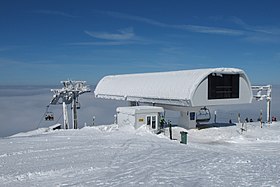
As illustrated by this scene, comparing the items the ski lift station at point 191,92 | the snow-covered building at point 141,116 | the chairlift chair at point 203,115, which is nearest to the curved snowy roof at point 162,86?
the ski lift station at point 191,92

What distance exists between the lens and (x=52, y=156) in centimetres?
1002

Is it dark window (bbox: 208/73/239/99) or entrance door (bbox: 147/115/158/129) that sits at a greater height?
dark window (bbox: 208/73/239/99)

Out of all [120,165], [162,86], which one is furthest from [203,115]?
[120,165]

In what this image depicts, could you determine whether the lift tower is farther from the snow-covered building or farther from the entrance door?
the entrance door

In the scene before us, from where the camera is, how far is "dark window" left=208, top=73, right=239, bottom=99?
20.1 meters

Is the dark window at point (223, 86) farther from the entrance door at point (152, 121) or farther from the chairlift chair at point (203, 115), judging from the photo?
the entrance door at point (152, 121)

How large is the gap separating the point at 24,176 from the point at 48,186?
1245 mm

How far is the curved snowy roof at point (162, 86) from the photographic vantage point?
19.0 metres

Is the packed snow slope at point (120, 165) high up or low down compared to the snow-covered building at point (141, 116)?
down


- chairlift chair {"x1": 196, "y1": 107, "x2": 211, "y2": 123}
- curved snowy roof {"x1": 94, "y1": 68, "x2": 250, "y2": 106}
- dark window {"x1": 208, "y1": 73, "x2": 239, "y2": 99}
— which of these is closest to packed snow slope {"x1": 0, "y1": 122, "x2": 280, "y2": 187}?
curved snowy roof {"x1": 94, "y1": 68, "x2": 250, "y2": 106}

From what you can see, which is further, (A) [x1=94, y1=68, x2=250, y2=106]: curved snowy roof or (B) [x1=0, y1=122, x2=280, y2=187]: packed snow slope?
(A) [x1=94, y1=68, x2=250, y2=106]: curved snowy roof

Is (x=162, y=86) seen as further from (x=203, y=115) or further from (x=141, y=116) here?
(x=141, y=116)

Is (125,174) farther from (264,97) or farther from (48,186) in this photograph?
(264,97)

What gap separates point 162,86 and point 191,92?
11.8 feet
